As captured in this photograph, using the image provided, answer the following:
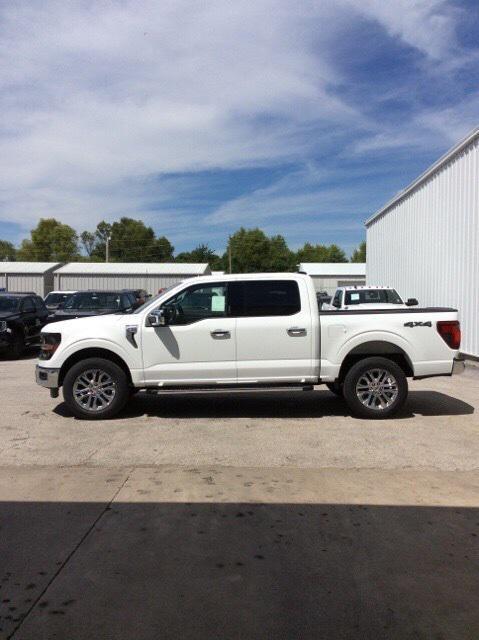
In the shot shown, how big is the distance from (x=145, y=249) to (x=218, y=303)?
3645 inches

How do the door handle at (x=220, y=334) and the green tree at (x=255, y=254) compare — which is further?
the green tree at (x=255, y=254)

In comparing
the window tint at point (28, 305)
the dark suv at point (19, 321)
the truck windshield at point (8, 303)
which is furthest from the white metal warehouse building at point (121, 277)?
the truck windshield at point (8, 303)

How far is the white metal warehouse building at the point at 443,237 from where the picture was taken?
1302 centimetres

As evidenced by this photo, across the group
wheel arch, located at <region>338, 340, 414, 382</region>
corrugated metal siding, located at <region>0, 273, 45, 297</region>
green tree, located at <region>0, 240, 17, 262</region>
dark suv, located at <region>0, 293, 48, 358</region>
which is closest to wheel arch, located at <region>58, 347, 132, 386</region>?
wheel arch, located at <region>338, 340, 414, 382</region>

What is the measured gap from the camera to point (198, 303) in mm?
7828

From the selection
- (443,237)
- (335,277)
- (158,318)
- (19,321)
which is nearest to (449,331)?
(158,318)

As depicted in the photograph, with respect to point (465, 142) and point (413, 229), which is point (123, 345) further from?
point (413, 229)

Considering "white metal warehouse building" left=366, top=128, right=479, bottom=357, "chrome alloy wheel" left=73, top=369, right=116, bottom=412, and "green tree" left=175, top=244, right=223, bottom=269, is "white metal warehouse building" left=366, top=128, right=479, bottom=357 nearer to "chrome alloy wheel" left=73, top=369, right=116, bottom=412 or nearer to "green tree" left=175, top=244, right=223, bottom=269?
"chrome alloy wheel" left=73, top=369, right=116, bottom=412

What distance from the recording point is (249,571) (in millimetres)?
3609

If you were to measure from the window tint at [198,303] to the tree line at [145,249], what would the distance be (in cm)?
7099

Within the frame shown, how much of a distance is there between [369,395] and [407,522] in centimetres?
344

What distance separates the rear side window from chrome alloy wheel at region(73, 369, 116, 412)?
6.27 ft

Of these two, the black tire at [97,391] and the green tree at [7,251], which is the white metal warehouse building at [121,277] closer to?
the black tire at [97,391]

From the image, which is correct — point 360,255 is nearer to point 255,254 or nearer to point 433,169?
point 255,254
